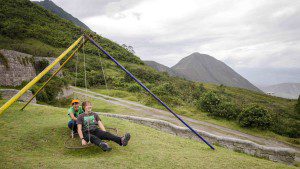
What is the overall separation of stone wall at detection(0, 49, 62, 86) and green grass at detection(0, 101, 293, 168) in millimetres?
13427

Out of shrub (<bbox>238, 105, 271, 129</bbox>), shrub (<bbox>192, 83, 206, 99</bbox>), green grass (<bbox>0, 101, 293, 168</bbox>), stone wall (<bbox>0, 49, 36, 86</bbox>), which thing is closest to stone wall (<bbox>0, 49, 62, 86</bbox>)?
stone wall (<bbox>0, 49, 36, 86</bbox>)

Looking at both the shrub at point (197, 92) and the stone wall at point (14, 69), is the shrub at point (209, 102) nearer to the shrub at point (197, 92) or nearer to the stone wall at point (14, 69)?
the shrub at point (197, 92)

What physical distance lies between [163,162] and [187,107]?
26659mm

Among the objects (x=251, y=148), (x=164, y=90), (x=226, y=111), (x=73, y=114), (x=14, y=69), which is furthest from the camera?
(x=164, y=90)

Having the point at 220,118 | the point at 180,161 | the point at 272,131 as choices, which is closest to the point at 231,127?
the point at 220,118

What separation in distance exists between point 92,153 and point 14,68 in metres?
21.4

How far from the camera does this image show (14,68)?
25.6 m

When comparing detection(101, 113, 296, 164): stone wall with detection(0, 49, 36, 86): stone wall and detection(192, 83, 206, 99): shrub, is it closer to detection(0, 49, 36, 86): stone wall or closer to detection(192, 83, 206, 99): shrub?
detection(0, 49, 36, 86): stone wall

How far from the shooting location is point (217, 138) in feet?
51.1

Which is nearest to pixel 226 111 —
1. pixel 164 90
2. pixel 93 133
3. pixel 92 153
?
pixel 164 90

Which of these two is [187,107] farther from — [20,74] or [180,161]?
[180,161]

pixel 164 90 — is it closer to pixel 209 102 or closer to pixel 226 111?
pixel 209 102

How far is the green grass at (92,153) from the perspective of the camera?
8.01 meters

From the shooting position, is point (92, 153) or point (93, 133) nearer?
point (92, 153)
